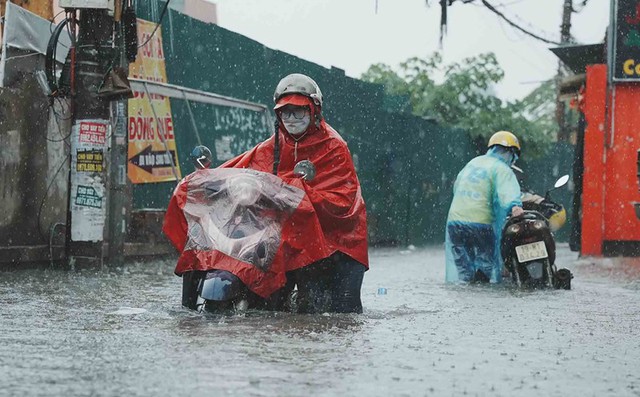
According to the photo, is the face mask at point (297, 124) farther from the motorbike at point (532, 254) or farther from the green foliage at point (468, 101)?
the green foliage at point (468, 101)

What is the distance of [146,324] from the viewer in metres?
7.74

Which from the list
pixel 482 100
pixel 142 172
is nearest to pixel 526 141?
pixel 482 100

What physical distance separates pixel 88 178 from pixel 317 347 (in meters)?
7.47

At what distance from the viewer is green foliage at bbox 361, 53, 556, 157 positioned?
1232 inches

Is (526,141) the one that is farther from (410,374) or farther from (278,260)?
(410,374)

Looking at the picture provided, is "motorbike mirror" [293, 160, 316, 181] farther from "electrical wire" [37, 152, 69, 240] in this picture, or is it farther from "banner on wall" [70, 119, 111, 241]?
"electrical wire" [37, 152, 69, 240]

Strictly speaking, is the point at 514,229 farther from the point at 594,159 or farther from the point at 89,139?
the point at 594,159

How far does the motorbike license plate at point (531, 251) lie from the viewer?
1259cm

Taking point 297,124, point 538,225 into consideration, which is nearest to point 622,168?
point 538,225

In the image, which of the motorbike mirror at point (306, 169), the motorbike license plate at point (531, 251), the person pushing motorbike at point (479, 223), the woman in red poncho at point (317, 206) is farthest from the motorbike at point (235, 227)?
the person pushing motorbike at point (479, 223)

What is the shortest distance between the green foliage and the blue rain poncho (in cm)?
1704

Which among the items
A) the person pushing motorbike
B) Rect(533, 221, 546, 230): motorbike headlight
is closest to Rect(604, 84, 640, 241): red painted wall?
the person pushing motorbike

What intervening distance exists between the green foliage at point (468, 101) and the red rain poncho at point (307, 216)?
70.9 feet

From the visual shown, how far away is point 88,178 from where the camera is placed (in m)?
13.7
